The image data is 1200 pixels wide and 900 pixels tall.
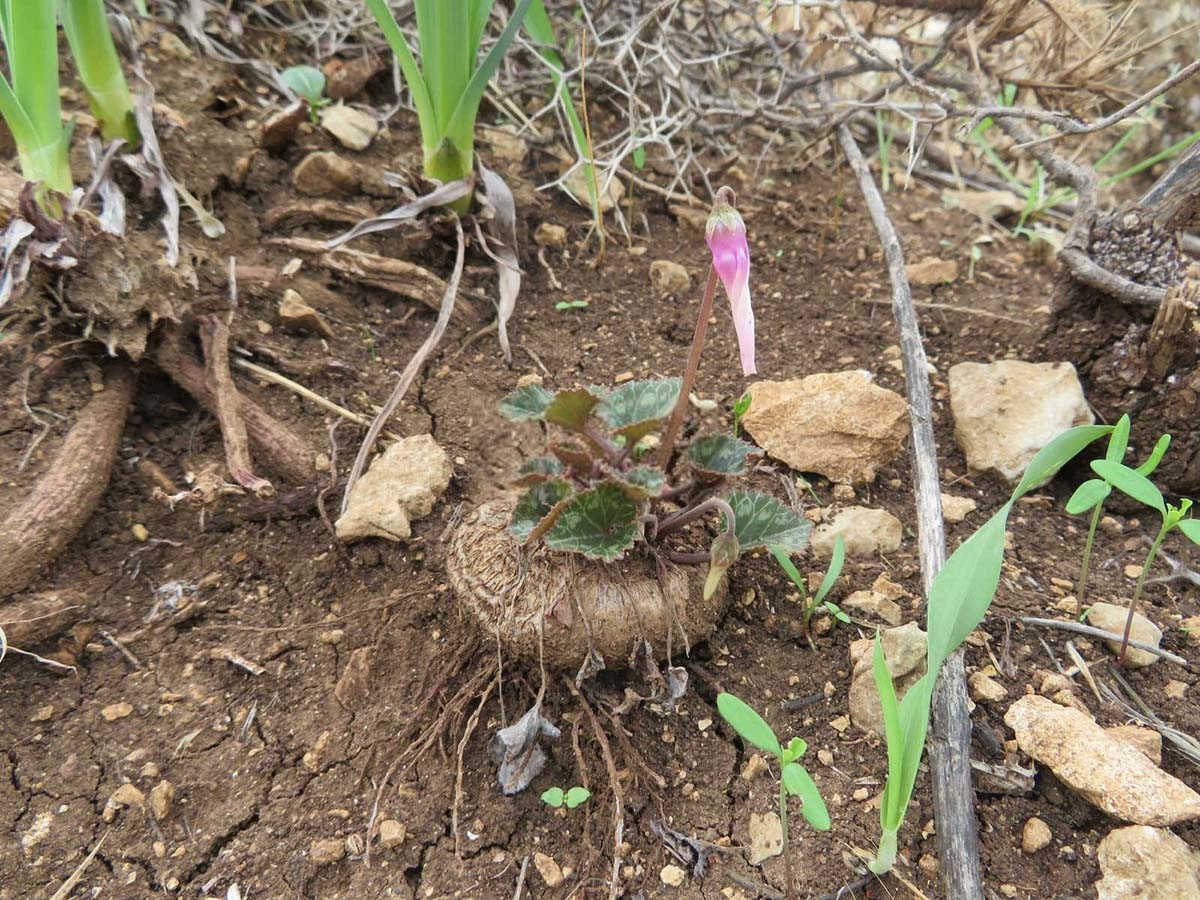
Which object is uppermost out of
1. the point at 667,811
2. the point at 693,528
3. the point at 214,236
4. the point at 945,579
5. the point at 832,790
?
the point at 945,579

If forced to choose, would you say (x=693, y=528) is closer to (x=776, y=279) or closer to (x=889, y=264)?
(x=889, y=264)

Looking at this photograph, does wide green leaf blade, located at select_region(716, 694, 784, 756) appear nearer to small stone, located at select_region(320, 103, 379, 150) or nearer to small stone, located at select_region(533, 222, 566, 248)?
small stone, located at select_region(533, 222, 566, 248)

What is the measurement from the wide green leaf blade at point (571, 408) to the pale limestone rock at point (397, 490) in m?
0.41

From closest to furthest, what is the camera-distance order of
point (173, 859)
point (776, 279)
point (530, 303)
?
point (173, 859), point (530, 303), point (776, 279)

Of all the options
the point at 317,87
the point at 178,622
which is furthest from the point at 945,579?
the point at 317,87

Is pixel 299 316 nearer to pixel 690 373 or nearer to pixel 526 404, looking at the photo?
pixel 526 404

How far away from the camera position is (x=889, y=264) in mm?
1925

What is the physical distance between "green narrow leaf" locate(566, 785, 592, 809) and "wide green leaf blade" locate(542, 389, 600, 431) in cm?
57

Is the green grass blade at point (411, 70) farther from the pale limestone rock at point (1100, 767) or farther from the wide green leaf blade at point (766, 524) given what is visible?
the pale limestone rock at point (1100, 767)

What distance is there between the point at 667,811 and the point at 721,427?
0.83 m

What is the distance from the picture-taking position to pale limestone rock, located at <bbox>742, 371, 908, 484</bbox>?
5.51ft

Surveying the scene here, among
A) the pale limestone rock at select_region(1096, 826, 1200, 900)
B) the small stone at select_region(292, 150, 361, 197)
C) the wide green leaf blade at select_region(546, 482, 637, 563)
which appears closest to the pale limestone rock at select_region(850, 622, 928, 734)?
the pale limestone rock at select_region(1096, 826, 1200, 900)

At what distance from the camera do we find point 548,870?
1.23 metres

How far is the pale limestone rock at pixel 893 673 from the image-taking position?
1304 millimetres
